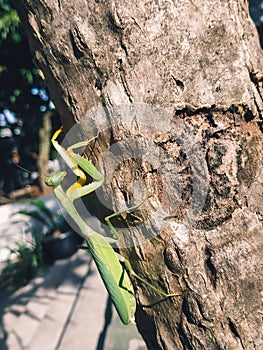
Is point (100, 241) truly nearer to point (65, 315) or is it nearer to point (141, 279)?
point (141, 279)

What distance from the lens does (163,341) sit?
3.18ft

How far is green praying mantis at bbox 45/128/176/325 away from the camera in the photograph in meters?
1.00

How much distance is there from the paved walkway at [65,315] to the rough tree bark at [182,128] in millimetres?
1188

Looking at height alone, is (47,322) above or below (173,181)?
below

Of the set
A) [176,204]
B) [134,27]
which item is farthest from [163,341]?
[134,27]

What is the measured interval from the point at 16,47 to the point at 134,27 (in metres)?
6.25

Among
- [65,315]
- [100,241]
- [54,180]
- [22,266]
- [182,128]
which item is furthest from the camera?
[22,266]

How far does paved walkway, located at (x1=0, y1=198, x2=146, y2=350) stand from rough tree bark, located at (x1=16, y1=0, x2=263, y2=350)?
1188 millimetres

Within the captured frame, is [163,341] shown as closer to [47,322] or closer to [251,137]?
[251,137]

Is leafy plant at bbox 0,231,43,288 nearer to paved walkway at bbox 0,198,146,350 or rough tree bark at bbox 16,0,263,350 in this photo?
paved walkway at bbox 0,198,146,350

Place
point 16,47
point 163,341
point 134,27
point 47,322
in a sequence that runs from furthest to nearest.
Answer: point 16,47 < point 47,322 < point 163,341 < point 134,27

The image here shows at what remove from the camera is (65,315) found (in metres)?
3.24

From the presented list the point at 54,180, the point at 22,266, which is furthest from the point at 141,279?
the point at 22,266

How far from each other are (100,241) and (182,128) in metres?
0.48
